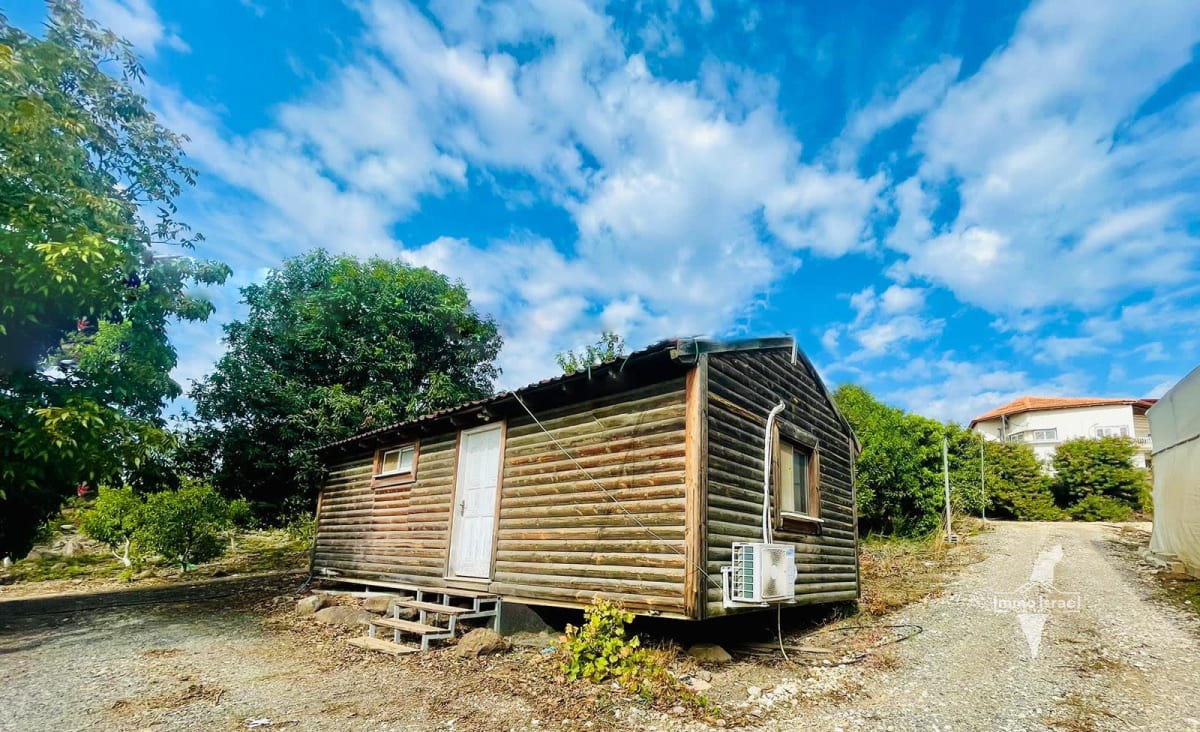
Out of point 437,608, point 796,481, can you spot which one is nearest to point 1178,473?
point 796,481

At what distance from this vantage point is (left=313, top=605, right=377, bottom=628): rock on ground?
9172mm

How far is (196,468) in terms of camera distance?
694 inches

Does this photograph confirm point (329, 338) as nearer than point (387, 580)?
No

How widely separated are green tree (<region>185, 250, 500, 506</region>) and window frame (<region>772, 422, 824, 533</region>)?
42.2 feet

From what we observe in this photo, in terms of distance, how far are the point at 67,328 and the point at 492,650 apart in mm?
7906

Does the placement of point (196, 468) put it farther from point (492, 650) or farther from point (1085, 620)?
point (1085, 620)

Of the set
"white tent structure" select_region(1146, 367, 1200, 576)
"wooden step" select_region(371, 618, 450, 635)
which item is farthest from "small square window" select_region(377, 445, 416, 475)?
"white tent structure" select_region(1146, 367, 1200, 576)

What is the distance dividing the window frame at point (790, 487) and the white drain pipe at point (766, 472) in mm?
218

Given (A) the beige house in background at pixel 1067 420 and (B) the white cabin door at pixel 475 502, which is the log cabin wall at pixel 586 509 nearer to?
(B) the white cabin door at pixel 475 502

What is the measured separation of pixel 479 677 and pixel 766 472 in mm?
4342

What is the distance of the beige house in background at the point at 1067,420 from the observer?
122 feet

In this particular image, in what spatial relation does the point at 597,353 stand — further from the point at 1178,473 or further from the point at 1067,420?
the point at 1067,420

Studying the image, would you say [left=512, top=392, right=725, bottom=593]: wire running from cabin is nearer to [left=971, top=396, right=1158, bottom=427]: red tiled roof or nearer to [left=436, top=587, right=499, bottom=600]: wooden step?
[left=436, top=587, right=499, bottom=600]: wooden step

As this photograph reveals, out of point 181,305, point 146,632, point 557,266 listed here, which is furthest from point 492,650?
point 557,266
